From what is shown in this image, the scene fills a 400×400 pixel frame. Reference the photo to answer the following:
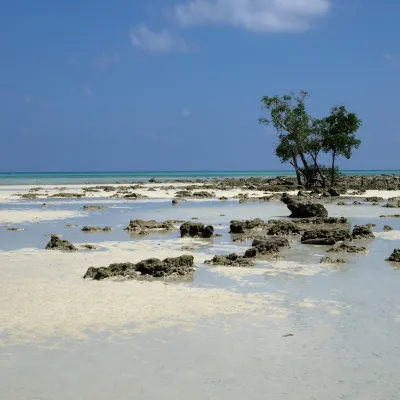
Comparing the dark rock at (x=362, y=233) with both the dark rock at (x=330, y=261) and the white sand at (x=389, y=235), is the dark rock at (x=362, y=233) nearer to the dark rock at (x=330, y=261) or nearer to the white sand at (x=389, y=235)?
the white sand at (x=389, y=235)

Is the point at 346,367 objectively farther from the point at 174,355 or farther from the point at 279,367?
the point at 174,355

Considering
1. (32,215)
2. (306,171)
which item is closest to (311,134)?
(306,171)

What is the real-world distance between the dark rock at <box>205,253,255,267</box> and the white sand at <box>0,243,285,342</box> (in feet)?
6.17

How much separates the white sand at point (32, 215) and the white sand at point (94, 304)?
9.90 m

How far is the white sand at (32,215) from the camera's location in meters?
19.5

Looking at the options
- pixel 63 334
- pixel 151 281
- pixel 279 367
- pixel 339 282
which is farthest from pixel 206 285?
pixel 279 367

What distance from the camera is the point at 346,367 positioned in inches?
204

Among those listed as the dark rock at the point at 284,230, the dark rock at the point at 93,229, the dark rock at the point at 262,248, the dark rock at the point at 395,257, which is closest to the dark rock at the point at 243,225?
the dark rock at the point at 284,230

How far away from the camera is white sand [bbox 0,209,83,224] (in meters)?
19.5

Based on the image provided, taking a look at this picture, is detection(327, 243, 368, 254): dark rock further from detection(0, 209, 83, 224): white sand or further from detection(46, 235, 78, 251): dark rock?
detection(0, 209, 83, 224): white sand

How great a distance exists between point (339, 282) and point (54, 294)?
413 centimetres

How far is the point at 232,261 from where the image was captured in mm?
10367

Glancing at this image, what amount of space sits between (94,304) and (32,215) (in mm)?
14684

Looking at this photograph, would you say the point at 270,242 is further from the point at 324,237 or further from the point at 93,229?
the point at 93,229
